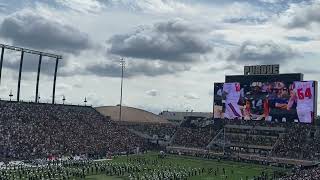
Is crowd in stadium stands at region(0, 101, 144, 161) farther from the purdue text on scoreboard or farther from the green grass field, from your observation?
the purdue text on scoreboard

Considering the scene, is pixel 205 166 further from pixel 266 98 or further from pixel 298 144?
pixel 266 98

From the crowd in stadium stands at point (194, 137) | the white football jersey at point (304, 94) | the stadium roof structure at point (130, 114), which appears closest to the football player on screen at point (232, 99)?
the crowd in stadium stands at point (194, 137)

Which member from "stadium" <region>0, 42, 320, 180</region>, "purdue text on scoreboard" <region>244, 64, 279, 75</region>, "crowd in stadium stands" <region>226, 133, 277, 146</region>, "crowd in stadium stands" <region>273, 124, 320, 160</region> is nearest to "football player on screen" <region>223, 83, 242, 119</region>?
"stadium" <region>0, 42, 320, 180</region>

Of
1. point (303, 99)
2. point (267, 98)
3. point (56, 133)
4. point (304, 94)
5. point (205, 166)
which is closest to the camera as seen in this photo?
point (205, 166)

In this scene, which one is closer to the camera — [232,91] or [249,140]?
[249,140]

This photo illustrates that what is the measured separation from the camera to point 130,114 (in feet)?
303

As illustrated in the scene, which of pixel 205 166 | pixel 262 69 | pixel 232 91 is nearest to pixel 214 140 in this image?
pixel 232 91

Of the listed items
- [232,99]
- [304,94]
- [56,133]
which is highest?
[304,94]

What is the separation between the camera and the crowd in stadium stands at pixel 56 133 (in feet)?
172

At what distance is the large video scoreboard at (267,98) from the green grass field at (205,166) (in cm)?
867

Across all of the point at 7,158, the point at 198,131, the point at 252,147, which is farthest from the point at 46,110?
the point at 252,147

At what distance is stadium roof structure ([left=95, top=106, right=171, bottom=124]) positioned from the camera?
9044cm

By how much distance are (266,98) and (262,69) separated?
4852mm

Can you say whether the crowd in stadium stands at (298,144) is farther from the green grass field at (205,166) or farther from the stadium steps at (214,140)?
the stadium steps at (214,140)
